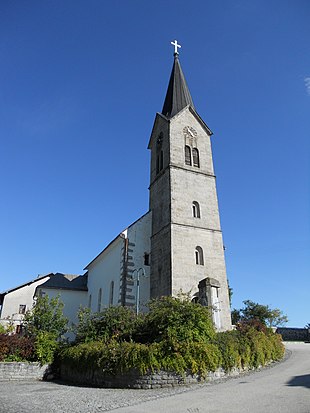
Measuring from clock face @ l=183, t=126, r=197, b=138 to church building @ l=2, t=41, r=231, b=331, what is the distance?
0.05m

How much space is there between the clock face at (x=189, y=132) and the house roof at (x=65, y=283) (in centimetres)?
1798

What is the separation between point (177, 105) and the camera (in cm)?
2912

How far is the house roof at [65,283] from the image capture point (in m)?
32.0

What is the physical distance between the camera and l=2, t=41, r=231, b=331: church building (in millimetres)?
20500

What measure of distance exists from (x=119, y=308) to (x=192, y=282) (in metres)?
5.70

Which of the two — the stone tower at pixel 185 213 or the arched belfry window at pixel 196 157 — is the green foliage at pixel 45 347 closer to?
the stone tower at pixel 185 213

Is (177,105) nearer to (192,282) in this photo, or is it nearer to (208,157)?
(208,157)

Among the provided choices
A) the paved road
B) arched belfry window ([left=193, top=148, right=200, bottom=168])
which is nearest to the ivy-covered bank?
the paved road

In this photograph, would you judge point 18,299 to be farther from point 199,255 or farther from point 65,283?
point 199,255

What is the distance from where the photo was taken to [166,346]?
11.8 meters

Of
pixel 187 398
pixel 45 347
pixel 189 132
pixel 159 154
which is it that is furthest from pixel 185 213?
pixel 187 398

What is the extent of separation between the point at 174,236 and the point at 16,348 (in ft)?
36.8

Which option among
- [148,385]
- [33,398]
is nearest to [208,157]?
[148,385]

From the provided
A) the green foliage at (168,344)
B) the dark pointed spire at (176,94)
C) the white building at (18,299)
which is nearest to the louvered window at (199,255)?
the green foliage at (168,344)
